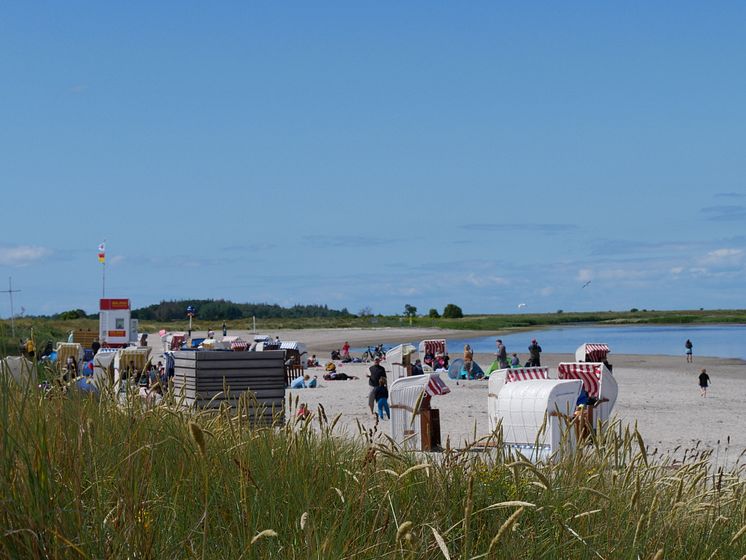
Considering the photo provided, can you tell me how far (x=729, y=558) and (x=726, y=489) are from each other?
1.12 m

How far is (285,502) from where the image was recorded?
11.2 feet

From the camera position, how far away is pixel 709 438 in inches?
626

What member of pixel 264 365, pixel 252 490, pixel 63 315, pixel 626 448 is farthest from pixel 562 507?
pixel 63 315

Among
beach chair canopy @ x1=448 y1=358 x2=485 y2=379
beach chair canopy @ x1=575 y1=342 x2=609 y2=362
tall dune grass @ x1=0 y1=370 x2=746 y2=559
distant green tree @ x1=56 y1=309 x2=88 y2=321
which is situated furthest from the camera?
distant green tree @ x1=56 y1=309 x2=88 y2=321

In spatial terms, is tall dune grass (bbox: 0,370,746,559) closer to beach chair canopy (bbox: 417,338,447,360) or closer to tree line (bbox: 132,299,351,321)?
beach chair canopy (bbox: 417,338,447,360)

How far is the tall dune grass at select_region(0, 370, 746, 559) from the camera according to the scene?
110 inches

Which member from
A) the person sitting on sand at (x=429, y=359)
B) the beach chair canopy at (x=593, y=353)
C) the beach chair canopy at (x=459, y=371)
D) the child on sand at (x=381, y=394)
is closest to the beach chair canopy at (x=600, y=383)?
the child on sand at (x=381, y=394)

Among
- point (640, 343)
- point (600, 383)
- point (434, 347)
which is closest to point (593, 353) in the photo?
point (434, 347)

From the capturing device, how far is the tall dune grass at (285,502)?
2.79 meters

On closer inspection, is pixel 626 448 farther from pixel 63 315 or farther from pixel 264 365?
pixel 63 315

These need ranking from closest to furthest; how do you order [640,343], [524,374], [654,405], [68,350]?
[524,374]
[654,405]
[68,350]
[640,343]

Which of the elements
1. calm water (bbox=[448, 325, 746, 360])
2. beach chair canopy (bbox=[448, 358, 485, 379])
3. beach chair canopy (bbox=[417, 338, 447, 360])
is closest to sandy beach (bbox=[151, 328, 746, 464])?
beach chair canopy (bbox=[448, 358, 485, 379])

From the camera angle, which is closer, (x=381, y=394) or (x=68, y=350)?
(x=381, y=394)

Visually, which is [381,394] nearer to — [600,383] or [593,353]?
[600,383]
